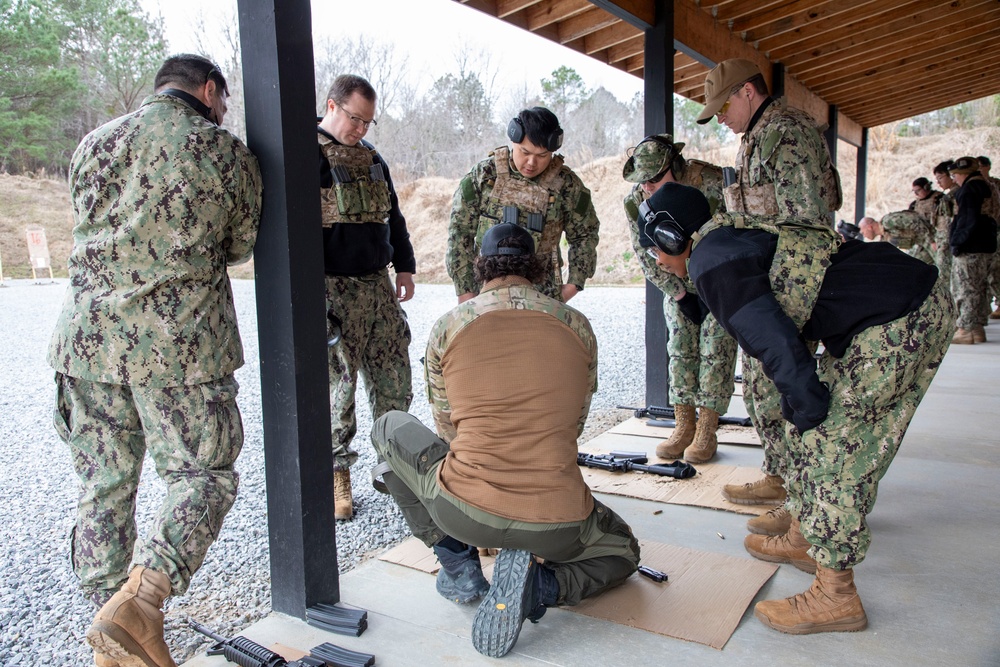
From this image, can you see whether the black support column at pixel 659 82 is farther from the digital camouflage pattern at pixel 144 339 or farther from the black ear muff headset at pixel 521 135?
the digital camouflage pattern at pixel 144 339

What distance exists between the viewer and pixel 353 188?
3109mm

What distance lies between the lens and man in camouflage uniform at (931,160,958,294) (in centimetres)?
837

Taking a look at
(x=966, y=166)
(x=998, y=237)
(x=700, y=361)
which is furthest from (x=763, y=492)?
(x=998, y=237)

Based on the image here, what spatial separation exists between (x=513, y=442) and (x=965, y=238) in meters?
7.57

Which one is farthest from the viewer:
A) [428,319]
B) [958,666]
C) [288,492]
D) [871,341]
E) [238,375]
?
[428,319]

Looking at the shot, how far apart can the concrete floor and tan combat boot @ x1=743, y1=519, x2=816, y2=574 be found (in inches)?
1.5

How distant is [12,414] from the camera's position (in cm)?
566

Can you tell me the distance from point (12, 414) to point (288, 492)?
15.4 feet

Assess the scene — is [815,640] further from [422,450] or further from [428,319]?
[428,319]

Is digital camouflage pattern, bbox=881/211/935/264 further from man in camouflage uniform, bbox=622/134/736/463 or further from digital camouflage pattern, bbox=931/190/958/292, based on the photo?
man in camouflage uniform, bbox=622/134/736/463

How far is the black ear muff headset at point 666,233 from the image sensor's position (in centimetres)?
211

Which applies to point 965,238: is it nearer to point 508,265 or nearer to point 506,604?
point 508,265

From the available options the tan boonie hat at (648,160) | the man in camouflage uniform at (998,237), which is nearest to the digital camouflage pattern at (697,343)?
the tan boonie hat at (648,160)

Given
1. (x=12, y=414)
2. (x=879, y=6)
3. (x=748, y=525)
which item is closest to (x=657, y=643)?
(x=748, y=525)
